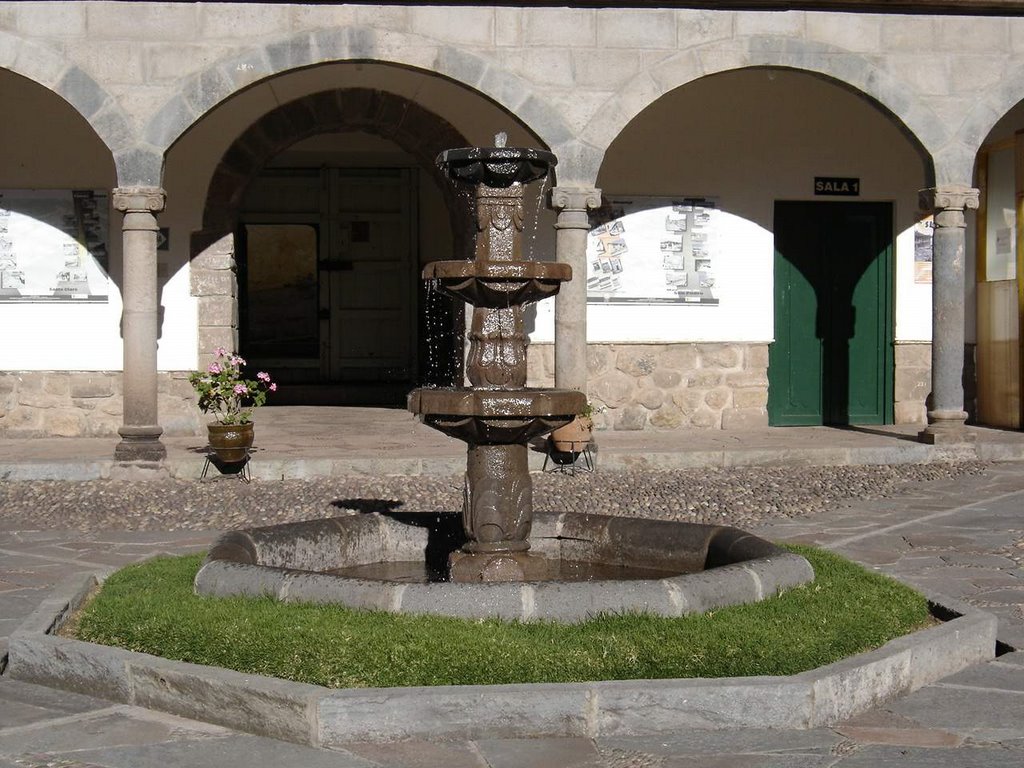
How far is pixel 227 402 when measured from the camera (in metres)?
10.4

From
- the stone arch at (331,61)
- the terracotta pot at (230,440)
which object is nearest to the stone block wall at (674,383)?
the stone arch at (331,61)

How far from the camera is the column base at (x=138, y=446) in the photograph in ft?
33.9

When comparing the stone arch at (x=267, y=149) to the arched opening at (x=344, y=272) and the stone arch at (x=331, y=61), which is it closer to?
the arched opening at (x=344, y=272)

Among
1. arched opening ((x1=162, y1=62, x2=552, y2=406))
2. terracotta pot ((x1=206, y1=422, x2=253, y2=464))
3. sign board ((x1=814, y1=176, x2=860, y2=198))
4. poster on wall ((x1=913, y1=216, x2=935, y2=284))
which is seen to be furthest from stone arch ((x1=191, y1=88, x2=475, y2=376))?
poster on wall ((x1=913, y1=216, x2=935, y2=284))

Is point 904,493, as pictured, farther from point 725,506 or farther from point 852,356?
point 852,356

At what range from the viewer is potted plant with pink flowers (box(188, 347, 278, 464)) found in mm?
10148

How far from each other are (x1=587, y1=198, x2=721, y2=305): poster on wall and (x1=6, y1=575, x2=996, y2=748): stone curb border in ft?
27.3

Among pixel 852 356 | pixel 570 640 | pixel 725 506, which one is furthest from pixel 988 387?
pixel 570 640

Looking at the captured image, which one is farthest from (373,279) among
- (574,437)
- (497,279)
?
(497,279)

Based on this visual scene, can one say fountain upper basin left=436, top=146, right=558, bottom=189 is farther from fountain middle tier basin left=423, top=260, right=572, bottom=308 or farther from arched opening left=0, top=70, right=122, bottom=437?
arched opening left=0, top=70, right=122, bottom=437

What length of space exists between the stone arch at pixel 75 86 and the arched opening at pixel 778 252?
4.30m

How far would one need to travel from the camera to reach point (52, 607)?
5.71 meters

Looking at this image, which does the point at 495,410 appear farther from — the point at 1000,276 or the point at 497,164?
the point at 1000,276

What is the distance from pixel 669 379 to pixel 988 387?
9.61 feet
